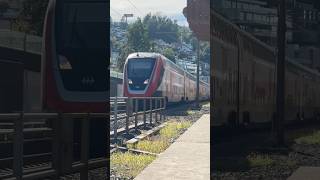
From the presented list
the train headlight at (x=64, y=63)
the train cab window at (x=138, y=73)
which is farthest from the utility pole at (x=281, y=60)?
the train headlight at (x=64, y=63)

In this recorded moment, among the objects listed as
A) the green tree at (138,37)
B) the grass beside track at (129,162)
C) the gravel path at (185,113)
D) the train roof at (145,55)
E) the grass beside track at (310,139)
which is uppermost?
the green tree at (138,37)

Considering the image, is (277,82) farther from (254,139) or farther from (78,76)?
(78,76)

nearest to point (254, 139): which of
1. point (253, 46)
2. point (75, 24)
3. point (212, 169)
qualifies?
point (212, 169)

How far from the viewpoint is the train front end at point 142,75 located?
178 cm

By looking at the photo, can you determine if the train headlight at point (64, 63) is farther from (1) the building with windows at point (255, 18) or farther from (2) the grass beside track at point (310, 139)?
(2) the grass beside track at point (310, 139)

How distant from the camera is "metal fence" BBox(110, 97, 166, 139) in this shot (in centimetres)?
177

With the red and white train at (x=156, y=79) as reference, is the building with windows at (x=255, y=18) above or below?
above

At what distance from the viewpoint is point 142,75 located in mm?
1928

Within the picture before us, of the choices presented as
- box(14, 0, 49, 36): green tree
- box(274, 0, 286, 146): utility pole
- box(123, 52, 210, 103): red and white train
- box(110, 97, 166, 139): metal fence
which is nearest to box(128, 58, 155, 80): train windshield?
box(123, 52, 210, 103): red and white train

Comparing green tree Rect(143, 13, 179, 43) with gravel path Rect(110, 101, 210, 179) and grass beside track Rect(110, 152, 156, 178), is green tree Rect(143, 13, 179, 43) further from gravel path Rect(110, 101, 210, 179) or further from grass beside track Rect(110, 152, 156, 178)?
grass beside track Rect(110, 152, 156, 178)

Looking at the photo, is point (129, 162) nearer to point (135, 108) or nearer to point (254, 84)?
point (135, 108)

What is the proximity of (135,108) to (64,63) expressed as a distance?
41 cm

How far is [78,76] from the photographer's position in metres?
1.71

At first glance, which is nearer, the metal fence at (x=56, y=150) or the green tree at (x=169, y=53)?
the metal fence at (x=56, y=150)
